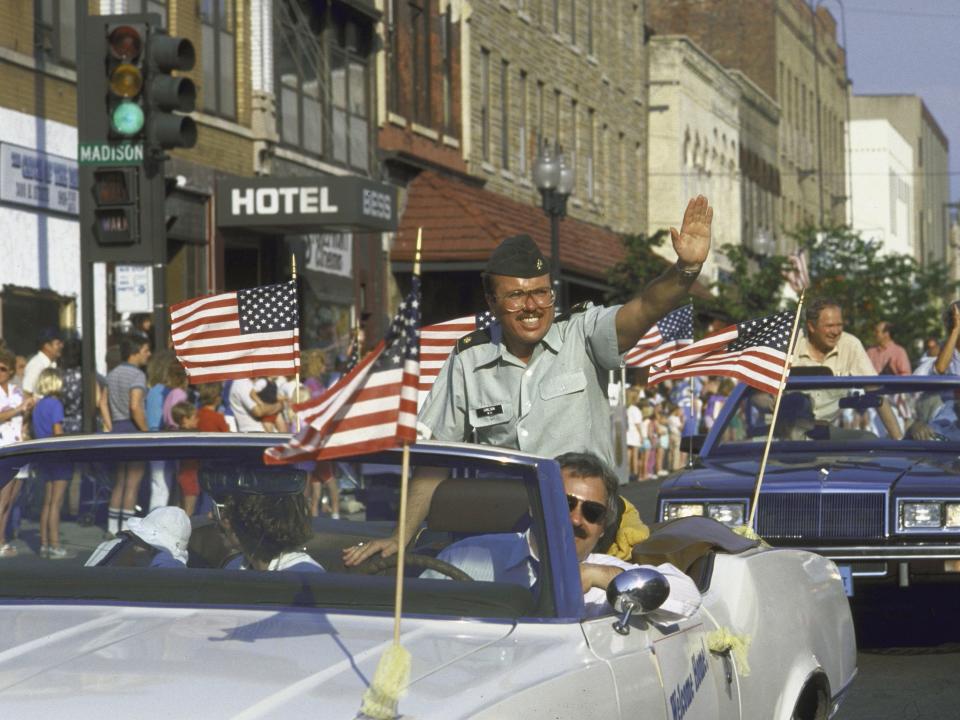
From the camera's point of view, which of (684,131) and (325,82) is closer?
(325,82)

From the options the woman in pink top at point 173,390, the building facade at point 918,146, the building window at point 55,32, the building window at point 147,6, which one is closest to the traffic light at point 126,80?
the woman in pink top at point 173,390

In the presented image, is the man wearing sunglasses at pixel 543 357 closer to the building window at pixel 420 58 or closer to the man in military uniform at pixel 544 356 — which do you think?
the man in military uniform at pixel 544 356

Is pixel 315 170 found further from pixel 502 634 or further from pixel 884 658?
pixel 502 634

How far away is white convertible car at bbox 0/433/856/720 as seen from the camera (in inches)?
153

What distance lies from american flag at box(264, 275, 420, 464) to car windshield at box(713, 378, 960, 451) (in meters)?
7.06

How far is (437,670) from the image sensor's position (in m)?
4.05

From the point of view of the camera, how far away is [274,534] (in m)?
4.94

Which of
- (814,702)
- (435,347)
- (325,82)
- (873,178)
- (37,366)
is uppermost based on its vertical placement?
(873,178)

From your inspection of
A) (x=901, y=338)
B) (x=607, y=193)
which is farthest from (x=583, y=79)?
(x=901, y=338)

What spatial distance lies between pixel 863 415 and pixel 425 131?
73.8 feet

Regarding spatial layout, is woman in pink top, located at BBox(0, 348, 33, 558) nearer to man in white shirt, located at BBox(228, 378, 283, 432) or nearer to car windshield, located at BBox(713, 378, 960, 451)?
man in white shirt, located at BBox(228, 378, 283, 432)

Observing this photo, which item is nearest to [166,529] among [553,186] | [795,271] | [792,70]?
[553,186]

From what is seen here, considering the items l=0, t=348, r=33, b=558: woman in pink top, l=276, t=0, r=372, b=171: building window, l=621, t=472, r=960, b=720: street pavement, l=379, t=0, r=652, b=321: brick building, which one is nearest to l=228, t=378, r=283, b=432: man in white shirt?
l=0, t=348, r=33, b=558: woman in pink top

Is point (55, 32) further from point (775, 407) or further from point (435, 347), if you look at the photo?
point (775, 407)
